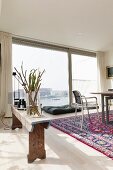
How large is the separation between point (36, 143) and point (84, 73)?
5.50 metres

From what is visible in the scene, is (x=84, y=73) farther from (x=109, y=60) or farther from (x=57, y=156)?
(x=57, y=156)

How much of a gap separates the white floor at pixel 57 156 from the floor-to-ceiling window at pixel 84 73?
14.0 ft

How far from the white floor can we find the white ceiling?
263 centimetres

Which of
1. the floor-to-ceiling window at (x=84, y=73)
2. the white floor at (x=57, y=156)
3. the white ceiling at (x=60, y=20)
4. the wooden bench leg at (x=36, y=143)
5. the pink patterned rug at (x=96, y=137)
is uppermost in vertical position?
the white ceiling at (x=60, y=20)

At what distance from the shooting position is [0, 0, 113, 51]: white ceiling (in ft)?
10.4

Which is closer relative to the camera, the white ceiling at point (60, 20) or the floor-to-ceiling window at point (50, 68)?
the white ceiling at point (60, 20)

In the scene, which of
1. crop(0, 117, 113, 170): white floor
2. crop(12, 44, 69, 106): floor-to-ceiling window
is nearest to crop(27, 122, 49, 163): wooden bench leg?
crop(0, 117, 113, 170): white floor

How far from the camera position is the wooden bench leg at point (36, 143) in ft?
5.56

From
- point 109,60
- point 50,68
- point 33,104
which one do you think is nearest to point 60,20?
point 50,68

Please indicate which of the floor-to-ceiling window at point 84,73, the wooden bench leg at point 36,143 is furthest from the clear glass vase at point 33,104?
the floor-to-ceiling window at point 84,73

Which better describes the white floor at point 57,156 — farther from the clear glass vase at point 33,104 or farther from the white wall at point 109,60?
the white wall at point 109,60

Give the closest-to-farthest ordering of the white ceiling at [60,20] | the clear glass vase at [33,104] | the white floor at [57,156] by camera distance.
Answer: the white floor at [57,156], the clear glass vase at [33,104], the white ceiling at [60,20]

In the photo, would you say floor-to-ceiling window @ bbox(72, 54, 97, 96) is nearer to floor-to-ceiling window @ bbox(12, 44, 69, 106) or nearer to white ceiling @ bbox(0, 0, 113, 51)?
floor-to-ceiling window @ bbox(12, 44, 69, 106)

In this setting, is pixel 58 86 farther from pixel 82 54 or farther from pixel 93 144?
pixel 93 144
